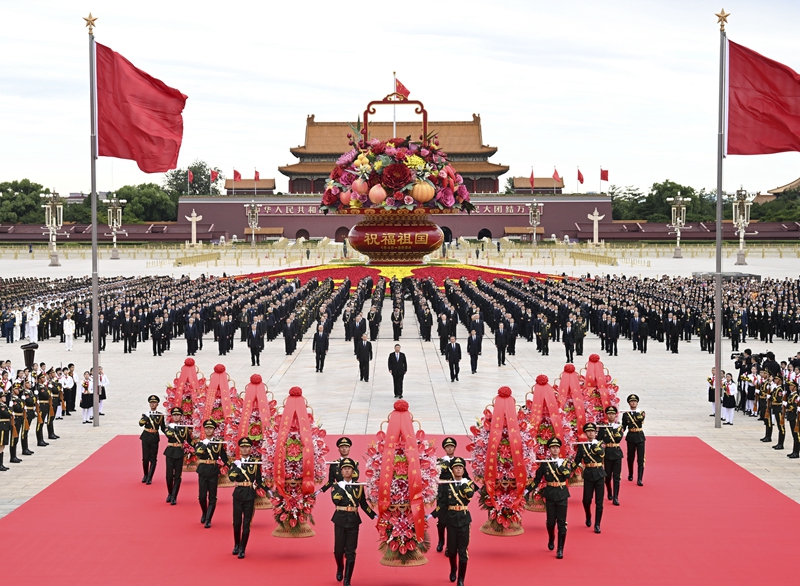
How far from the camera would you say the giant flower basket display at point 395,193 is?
128 ft

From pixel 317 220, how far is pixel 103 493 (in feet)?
247

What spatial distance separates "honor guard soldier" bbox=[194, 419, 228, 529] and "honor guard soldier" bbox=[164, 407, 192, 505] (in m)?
0.94

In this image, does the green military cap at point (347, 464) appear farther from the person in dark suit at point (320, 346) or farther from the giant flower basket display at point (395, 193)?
the giant flower basket display at point (395, 193)

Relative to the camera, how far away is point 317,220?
282 ft

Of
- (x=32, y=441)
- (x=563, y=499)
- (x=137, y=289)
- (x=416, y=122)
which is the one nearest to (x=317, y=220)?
(x=416, y=122)

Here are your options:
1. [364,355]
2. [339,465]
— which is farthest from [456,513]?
[364,355]

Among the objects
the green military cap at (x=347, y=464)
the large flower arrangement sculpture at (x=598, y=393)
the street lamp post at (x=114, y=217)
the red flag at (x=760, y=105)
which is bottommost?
the green military cap at (x=347, y=464)

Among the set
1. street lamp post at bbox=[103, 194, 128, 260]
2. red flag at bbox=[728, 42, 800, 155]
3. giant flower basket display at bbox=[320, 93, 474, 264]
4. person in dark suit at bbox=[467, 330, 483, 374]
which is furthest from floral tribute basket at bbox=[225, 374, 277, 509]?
street lamp post at bbox=[103, 194, 128, 260]

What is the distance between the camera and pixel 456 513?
8664mm

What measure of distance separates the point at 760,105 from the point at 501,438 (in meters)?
7.80

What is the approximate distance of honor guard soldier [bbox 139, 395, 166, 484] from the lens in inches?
462

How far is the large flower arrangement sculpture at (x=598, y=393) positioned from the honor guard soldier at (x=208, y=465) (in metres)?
4.40

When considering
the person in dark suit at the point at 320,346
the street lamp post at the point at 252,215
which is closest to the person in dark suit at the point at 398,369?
the person in dark suit at the point at 320,346

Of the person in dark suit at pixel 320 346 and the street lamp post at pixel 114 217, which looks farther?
the street lamp post at pixel 114 217
